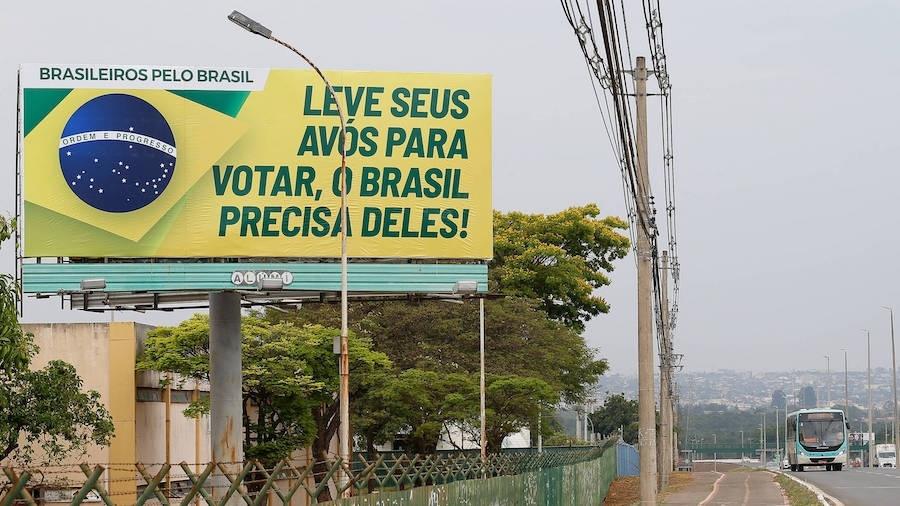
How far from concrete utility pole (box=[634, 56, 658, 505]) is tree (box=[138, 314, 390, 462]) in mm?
16551

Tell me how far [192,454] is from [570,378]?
25631 millimetres

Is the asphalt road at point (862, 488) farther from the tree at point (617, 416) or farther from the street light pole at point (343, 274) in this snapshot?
the tree at point (617, 416)

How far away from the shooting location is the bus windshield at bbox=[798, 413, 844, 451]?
74562 mm

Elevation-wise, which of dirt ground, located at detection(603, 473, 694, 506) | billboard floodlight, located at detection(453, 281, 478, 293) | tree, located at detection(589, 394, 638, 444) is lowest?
tree, located at detection(589, 394, 638, 444)

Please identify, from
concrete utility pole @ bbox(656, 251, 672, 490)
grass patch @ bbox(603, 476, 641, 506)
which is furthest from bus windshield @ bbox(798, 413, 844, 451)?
grass patch @ bbox(603, 476, 641, 506)

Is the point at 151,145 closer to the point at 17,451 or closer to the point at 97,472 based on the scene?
the point at 17,451

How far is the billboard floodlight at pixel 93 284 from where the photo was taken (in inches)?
1324

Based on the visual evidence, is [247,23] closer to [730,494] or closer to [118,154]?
[118,154]

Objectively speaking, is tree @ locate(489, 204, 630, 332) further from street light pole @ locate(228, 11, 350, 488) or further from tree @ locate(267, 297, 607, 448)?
street light pole @ locate(228, 11, 350, 488)

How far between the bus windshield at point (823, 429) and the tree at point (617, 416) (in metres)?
62.6

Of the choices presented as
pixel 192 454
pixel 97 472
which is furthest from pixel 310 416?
pixel 97 472

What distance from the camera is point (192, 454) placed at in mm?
46781

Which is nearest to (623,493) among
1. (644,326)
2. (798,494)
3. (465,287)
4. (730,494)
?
(730,494)

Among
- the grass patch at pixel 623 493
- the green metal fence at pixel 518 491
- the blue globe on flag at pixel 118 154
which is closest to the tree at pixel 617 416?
the grass patch at pixel 623 493
